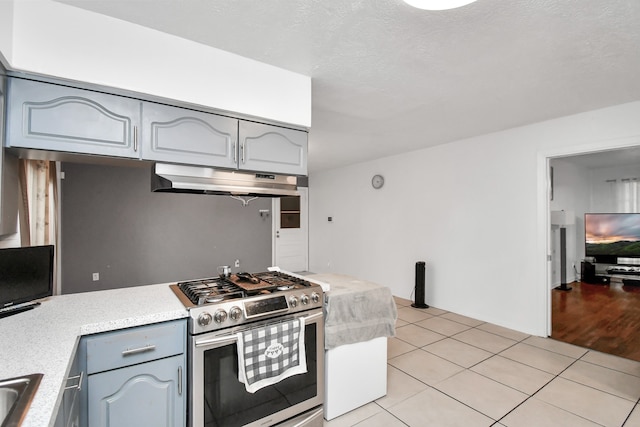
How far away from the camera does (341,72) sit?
7.05ft

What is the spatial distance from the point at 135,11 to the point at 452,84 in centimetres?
214

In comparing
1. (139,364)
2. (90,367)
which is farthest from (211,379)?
(90,367)

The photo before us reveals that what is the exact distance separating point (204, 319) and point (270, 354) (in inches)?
17.2

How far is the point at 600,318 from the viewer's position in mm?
3891

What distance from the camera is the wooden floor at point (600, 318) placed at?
10.3ft

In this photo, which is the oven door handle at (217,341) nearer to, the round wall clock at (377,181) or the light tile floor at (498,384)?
the light tile floor at (498,384)

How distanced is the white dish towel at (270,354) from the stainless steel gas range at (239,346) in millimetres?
17

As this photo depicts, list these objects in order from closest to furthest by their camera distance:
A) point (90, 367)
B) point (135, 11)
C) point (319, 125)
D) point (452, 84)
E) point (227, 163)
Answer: point (90, 367), point (135, 11), point (227, 163), point (452, 84), point (319, 125)

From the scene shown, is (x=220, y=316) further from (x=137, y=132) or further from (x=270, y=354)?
(x=137, y=132)

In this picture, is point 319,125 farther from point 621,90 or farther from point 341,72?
point 621,90

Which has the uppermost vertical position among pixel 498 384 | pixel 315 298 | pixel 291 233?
pixel 291 233

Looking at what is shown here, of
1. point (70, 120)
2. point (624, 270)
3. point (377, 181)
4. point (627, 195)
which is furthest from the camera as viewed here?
point (627, 195)

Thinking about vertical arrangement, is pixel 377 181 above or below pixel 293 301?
above

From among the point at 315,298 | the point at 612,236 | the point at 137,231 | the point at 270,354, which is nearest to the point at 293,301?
the point at 315,298
